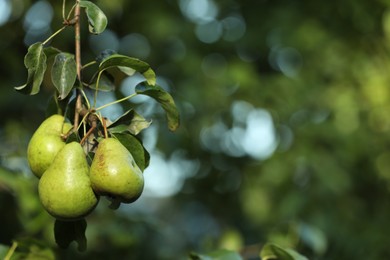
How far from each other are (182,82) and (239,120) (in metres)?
0.36

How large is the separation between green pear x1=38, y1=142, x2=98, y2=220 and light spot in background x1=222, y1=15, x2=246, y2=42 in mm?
3069

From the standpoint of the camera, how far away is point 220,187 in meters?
4.16

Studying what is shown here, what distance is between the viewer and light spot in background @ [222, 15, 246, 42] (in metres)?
3.94

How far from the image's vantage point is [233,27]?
13.1ft

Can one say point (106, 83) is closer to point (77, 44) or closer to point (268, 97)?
point (77, 44)

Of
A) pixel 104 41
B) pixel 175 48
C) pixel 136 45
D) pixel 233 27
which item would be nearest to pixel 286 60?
pixel 233 27

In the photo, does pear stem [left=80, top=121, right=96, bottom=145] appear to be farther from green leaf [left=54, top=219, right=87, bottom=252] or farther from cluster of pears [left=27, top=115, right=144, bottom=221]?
green leaf [left=54, top=219, right=87, bottom=252]

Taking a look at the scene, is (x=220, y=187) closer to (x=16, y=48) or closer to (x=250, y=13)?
(x=250, y=13)

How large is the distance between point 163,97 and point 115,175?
193 millimetres

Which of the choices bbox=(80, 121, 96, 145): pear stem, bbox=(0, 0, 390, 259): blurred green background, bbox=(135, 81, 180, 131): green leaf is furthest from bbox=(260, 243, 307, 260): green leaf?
bbox=(0, 0, 390, 259): blurred green background

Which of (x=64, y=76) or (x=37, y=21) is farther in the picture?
(x=37, y=21)

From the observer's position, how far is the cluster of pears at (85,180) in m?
0.89

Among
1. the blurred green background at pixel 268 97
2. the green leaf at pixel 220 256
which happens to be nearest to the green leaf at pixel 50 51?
the green leaf at pixel 220 256

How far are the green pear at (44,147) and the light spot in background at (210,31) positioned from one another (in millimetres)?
2916
